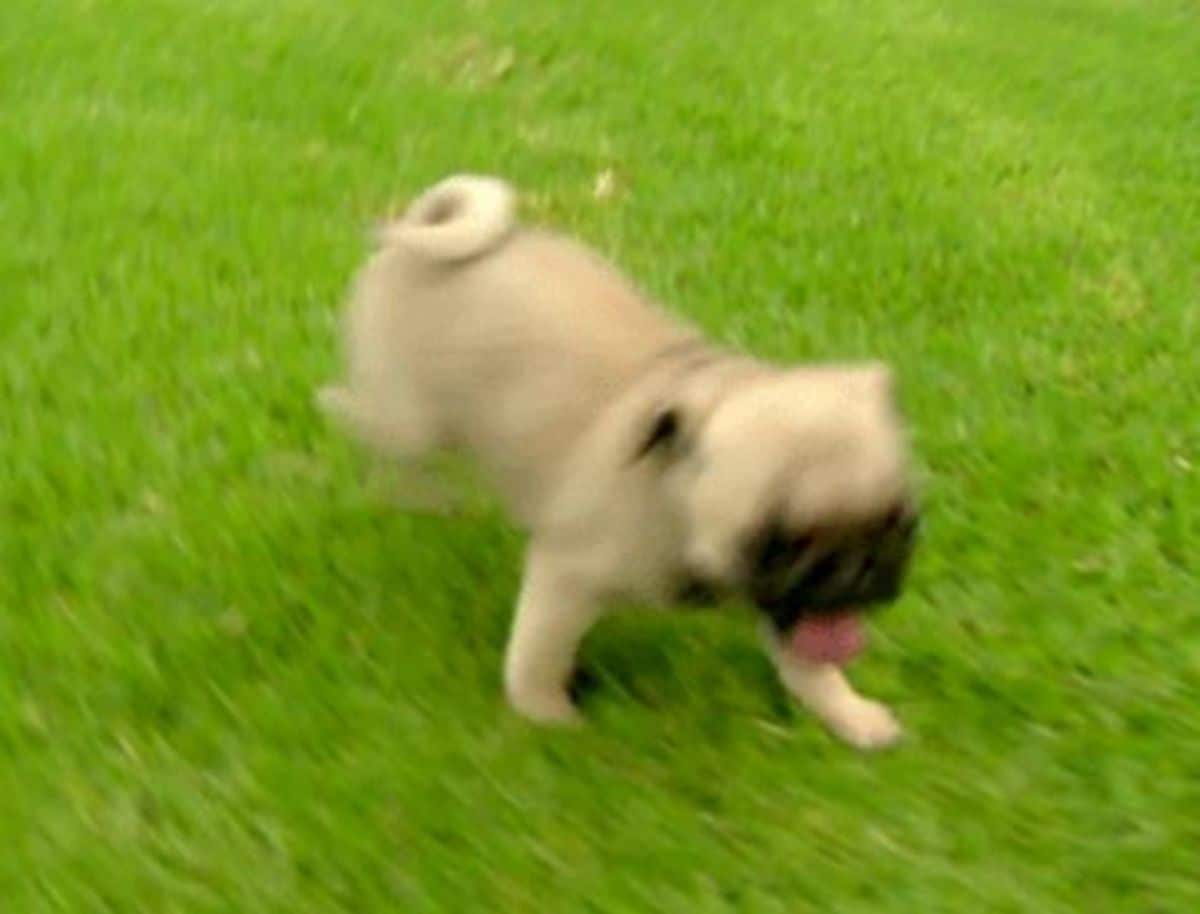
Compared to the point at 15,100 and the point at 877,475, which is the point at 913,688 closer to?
the point at 877,475

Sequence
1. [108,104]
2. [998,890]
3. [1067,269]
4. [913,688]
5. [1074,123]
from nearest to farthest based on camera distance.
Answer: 1. [998,890]
2. [913,688]
3. [1067,269]
4. [108,104]
5. [1074,123]

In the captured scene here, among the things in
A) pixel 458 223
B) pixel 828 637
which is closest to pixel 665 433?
pixel 828 637

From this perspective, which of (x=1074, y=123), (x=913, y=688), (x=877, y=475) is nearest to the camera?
(x=877, y=475)

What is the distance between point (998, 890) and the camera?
2.46 metres

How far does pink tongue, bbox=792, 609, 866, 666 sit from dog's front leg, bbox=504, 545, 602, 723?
13.6 inches

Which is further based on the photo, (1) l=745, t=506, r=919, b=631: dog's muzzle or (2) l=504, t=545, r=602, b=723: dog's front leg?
(2) l=504, t=545, r=602, b=723: dog's front leg

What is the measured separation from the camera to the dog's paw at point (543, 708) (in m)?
2.76

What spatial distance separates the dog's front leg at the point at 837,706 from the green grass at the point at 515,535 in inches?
1.8

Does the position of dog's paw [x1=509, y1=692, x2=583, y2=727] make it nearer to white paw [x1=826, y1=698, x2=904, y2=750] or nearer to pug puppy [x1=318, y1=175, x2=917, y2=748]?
pug puppy [x1=318, y1=175, x2=917, y2=748]

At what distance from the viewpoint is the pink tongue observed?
2.46 metres

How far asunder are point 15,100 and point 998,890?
391 cm

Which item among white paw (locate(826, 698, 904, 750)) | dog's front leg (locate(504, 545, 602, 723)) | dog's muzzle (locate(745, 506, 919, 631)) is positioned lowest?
white paw (locate(826, 698, 904, 750))

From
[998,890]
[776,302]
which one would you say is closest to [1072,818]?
[998,890]

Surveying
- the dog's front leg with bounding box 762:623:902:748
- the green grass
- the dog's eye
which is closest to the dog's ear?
the dog's eye
